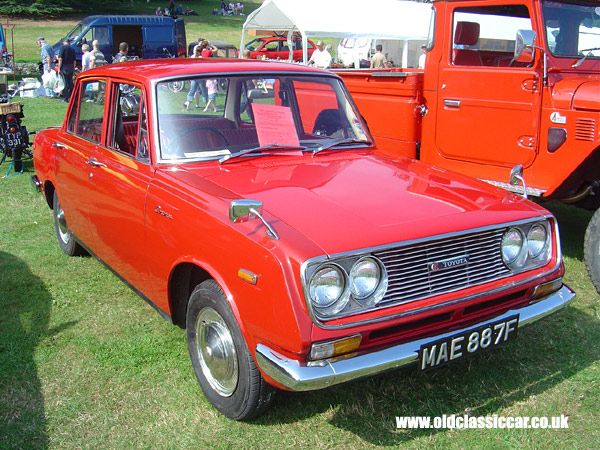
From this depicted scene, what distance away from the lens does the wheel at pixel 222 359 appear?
9.21 feet

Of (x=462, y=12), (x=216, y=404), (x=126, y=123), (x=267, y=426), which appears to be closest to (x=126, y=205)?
(x=126, y=123)

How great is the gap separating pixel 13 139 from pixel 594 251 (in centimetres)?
773

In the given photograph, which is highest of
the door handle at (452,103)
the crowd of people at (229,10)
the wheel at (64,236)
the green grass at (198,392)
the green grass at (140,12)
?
the crowd of people at (229,10)

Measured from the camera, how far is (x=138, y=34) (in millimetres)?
25875

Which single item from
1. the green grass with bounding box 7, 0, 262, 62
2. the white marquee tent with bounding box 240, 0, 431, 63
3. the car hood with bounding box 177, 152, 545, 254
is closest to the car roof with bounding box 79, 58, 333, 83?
the car hood with bounding box 177, 152, 545, 254

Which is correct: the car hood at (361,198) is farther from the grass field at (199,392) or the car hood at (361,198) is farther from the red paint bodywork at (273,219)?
the grass field at (199,392)

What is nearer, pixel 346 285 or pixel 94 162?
pixel 346 285

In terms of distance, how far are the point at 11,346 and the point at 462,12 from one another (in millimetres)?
4683

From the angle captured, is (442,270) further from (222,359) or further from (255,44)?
(255,44)

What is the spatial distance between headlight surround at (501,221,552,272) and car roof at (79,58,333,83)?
190 centimetres

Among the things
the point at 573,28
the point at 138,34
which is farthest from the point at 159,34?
the point at 573,28

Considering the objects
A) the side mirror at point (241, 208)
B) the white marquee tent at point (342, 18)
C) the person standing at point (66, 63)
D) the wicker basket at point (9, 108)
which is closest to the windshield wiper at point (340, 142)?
the side mirror at point (241, 208)

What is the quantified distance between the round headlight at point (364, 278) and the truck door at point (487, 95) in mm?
3039

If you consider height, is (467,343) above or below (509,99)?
below
